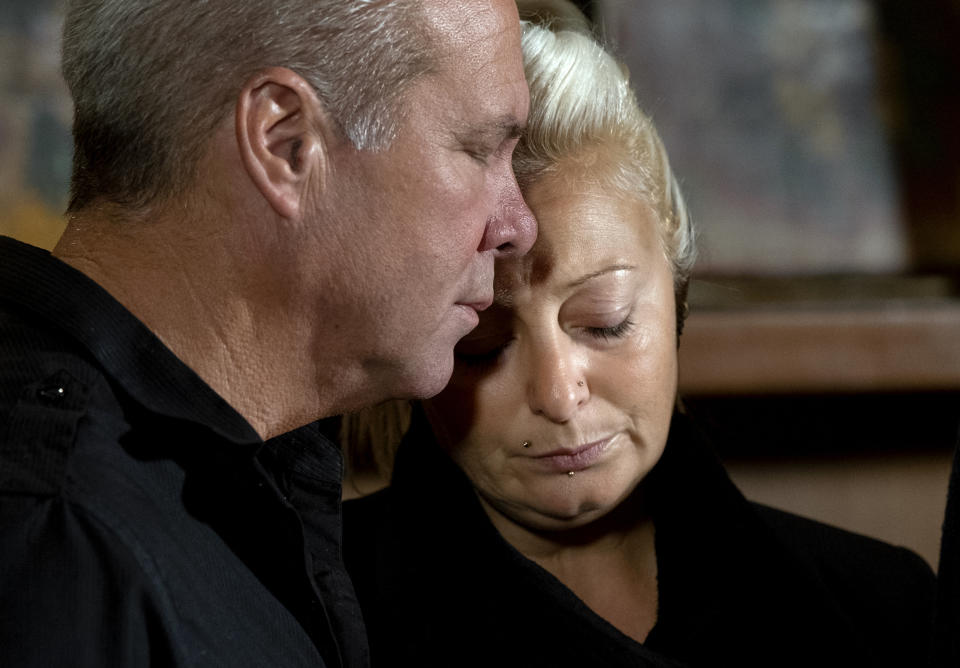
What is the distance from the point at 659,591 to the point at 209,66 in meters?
0.64

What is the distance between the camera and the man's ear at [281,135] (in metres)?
0.69

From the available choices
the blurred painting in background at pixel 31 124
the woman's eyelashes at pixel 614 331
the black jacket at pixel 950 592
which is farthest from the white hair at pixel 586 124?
the blurred painting in background at pixel 31 124

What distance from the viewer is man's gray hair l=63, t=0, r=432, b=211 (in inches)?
27.7

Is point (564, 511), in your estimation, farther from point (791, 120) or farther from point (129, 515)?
point (791, 120)

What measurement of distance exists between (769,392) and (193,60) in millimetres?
1099

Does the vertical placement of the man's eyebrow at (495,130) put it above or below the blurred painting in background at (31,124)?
above

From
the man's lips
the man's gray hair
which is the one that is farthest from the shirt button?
the man's lips

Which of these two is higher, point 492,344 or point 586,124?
point 586,124

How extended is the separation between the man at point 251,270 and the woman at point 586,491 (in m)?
0.11

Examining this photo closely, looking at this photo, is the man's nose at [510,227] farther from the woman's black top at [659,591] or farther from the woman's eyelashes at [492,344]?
the woman's black top at [659,591]

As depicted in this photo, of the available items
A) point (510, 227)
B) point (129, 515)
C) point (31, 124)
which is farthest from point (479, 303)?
point (31, 124)

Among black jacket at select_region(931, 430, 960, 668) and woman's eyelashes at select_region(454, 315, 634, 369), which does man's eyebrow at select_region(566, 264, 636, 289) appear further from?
black jacket at select_region(931, 430, 960, 668)

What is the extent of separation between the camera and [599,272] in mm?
883

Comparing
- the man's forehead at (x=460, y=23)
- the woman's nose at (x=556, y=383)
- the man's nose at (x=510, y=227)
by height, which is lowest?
the woman's nose at (x=556, y=383)
